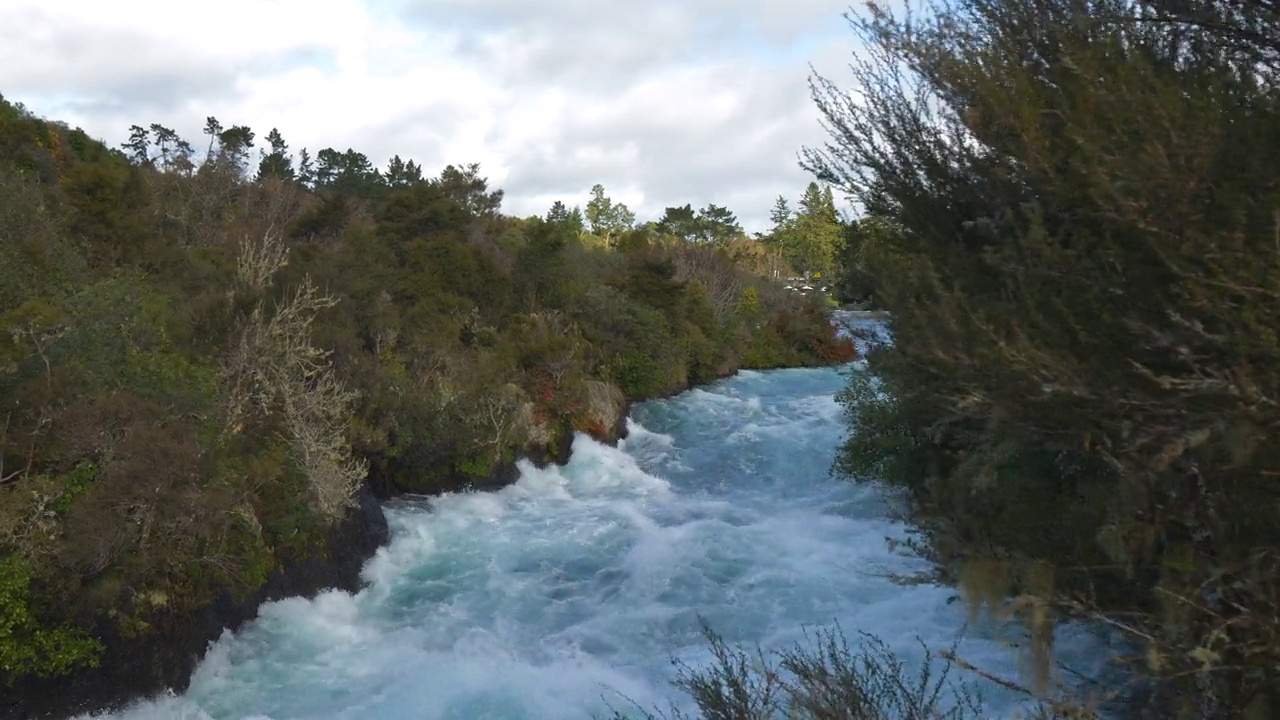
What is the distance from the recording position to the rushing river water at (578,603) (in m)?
9.07

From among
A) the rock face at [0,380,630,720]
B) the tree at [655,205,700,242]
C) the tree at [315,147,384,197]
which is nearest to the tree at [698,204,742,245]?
the tree at [655,205,700,242]

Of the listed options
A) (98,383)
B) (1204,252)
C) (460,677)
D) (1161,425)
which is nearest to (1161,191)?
(1204,252)

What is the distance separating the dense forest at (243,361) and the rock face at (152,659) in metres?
0.18

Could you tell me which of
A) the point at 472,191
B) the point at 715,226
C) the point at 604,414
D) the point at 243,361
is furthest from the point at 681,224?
the point at 243,361

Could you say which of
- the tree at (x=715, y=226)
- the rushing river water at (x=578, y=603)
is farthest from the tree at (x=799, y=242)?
the rushing river water at (x=578, y=603)

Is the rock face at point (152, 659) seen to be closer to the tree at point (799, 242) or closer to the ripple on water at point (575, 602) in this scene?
the ripple on water at point (575, 602)

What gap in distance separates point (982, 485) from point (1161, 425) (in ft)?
2.72

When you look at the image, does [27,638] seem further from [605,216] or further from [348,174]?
[605,216]

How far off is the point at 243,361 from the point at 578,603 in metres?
5.51

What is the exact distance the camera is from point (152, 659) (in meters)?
8.50

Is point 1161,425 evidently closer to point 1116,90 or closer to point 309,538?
point 1116,90

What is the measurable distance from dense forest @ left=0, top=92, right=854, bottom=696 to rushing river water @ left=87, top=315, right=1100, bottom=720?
1.01 metres

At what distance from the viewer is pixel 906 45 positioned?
15.1ft

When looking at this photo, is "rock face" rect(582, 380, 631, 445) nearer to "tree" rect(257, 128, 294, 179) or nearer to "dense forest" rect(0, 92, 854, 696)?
"dense forest" rect(0, 92, 854, 696)
